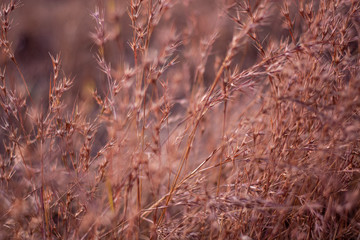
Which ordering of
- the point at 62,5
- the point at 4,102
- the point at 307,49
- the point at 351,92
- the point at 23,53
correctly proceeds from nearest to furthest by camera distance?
1. the point at 351,92
2. the point at 307,49
3. the point at 4,102
4. the point at 23,53
5. the point at 62,5

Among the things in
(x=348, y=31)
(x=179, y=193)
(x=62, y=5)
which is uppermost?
(x=62, y=5)

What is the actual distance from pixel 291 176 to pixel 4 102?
1.08 meters

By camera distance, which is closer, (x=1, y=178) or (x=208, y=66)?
(x=1, y=178)

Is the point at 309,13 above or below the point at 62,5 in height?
below

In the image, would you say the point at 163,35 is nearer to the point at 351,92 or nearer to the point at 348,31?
the point at 351,92

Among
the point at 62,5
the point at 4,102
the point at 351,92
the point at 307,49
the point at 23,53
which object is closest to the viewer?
the point at 351,92

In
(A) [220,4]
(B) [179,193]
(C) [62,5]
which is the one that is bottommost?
(B) [179,193]

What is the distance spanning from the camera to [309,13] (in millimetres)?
1022

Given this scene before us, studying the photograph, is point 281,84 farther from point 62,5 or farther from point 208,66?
point 62,5

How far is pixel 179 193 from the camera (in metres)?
1.03

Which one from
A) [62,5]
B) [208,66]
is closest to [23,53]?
[62,5]

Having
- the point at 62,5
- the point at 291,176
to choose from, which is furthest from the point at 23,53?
the point at 291,176

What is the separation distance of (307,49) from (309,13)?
0.24 meters

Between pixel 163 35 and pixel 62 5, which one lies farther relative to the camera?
pixel 62 5
